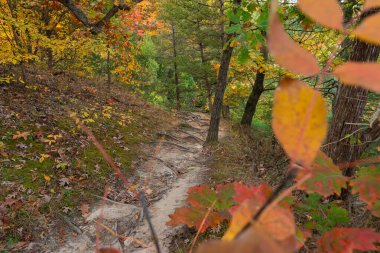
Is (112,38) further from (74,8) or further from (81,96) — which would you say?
(81,96)

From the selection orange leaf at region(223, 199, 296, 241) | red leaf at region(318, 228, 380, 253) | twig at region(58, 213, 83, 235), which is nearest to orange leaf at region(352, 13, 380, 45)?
orange leaf at region(223, 199, 296, 241)

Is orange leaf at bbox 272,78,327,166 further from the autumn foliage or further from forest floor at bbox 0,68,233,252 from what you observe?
forest floor at bbox 0,68,233,252

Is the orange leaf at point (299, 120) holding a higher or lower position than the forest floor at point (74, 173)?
higher

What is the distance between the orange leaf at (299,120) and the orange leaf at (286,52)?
3 centimetres

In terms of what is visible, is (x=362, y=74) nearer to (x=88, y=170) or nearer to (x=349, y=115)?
(x=349, y=115)

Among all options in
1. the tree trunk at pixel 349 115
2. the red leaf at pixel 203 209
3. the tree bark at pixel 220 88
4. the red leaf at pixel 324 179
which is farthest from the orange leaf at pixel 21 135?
the red leaf at pixel 324 179

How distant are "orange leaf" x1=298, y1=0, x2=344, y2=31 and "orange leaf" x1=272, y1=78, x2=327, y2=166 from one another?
0.08 metres

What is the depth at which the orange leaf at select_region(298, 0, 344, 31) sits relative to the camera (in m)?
0.33

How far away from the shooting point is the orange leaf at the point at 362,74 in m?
0.28

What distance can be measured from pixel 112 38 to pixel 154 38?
1220 cm

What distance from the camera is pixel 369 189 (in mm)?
837

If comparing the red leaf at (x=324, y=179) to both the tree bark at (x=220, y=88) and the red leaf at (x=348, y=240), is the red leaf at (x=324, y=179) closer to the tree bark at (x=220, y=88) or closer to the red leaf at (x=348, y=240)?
the red leaf at (x=348, y=240)

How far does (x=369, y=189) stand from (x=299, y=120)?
682 millimetres

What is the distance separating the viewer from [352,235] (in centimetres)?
68
